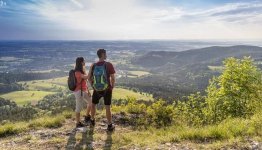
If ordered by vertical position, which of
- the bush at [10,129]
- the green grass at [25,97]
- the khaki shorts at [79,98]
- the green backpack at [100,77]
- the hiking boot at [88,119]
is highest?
the green backpack at [100,77]

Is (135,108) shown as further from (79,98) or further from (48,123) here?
(48,123)

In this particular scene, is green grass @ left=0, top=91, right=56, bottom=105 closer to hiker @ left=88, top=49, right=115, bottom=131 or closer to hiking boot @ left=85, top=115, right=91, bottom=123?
hiking boot @ left=85, top=115, right=91, bottom=123

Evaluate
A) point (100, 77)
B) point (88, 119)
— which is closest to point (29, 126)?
point (88, 119)

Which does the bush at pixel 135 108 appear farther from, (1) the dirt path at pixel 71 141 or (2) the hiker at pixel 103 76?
(2) the hiker at pixel 103 76

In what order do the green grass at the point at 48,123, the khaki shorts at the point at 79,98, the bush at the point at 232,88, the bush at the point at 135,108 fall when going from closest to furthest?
the khaki shorts at the point at 79,98 → the green grass at the point at 48,123 → the bush at the point at 135,108 → the bush at the point at 232,88

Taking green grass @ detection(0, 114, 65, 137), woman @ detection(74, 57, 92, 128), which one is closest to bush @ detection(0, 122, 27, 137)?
green grass @ detection(0, 114, 65, 137)

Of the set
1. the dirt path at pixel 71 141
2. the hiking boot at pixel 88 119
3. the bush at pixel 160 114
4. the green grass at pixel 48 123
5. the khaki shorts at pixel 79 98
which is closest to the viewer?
the dirt path at pixel 71 141

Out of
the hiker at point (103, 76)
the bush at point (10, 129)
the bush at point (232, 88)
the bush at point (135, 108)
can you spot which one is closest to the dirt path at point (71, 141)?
the bush at point (10, 129)

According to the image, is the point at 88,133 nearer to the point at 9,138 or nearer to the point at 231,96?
the point at 9,138

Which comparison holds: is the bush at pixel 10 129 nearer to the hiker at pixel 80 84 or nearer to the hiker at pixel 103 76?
the hiker at pixel 80 84

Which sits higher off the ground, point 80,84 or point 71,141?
point 80,84

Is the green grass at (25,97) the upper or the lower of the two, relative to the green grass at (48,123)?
lower

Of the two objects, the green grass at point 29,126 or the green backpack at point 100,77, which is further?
the green grass at point 29,126

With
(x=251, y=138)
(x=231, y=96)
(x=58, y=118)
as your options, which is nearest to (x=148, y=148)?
(x=251, y=138)
